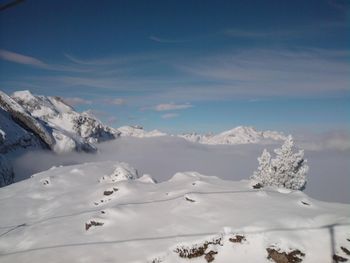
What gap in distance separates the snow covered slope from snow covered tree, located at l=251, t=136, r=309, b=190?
72.0 feet

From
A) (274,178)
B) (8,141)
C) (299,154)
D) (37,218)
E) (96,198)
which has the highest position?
(8,141)

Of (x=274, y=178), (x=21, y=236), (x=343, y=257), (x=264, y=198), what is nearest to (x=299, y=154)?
(x=274, y=178)

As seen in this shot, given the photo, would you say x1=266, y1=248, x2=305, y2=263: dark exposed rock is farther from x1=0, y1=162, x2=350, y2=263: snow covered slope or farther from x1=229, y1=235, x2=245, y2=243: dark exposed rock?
x1=229, y1=235, x2=245, y2=243: dark exposed rock

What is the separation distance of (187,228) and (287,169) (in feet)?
115

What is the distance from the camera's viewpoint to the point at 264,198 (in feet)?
85.7

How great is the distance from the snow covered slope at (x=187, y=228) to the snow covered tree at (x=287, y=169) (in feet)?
72.0

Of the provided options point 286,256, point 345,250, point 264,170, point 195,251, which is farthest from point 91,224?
point 264,170

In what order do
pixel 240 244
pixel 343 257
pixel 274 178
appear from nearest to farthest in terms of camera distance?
pixel 343 257 → pixel 240 244 → pixel 274 178

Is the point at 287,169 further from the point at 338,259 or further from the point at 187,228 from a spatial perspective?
the point at 338,259

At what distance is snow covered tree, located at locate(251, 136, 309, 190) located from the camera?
174 feet

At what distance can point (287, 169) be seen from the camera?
52.8 meters

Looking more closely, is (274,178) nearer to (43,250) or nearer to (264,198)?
(264,198)

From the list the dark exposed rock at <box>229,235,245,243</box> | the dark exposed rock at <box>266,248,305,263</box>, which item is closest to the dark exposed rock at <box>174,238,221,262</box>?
the dark exposed rock at <box>229,235,245,243</box>

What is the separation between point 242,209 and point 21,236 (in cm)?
1860
